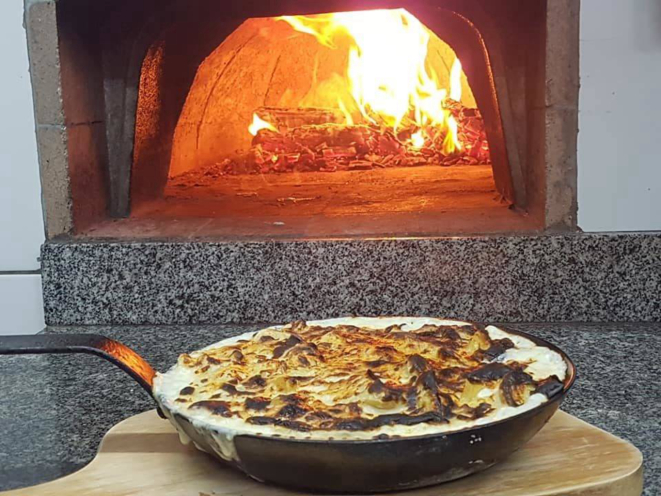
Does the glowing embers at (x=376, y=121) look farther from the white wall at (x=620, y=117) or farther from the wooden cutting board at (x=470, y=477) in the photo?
the wooden cutting board at (x=470, y=477)

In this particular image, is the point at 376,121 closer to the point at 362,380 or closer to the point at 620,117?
the point at 620,117

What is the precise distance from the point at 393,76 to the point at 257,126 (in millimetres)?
539

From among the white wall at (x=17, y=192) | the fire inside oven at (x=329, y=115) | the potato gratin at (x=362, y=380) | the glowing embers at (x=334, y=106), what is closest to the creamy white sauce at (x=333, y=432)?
the potato gratin at (x=362, y=380)

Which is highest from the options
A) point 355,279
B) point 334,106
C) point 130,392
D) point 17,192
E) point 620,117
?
point 334,106

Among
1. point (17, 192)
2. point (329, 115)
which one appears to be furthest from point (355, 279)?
point (329, 115)

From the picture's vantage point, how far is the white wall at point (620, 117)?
2.04 metres

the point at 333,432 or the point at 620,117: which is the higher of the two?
the point at 620,117

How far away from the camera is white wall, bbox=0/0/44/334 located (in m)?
2.16

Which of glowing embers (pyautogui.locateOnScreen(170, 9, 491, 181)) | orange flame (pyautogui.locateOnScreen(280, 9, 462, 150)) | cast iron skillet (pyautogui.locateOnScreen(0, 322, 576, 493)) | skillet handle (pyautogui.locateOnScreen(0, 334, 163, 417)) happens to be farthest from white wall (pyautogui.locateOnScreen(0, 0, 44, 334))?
cast iron skillet (pyautogui.locateOnScreen(0, 322, 576, 493))

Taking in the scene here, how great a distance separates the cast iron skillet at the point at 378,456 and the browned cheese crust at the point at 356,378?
0.12 ft

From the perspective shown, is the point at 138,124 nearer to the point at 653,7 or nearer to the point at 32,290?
the point at 32,290

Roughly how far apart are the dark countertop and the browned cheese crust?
0.32m

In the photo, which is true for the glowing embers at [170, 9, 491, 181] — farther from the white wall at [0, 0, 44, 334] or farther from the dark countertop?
the dark countertop

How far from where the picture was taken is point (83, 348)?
115 cm
